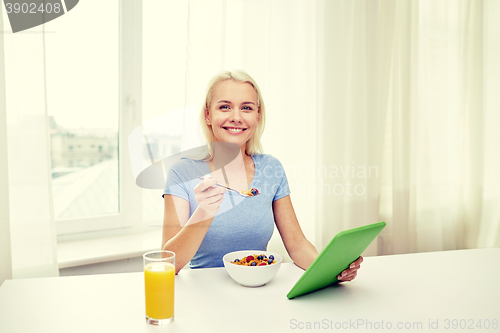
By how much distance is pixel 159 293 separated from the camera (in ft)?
2.49

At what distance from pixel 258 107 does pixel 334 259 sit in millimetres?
785

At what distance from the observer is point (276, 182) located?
1448mm

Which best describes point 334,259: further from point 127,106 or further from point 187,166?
point 127,106

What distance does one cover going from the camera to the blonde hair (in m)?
1.40

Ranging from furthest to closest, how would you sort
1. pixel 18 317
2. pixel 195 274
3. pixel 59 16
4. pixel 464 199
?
pixel 464 199 < pixel 59 16 < pixel 195 274 < pixel 18 317

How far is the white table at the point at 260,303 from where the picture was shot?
0.77 metres

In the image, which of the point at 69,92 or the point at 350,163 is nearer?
the point at 69,92

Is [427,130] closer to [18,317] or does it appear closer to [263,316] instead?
[263,316]

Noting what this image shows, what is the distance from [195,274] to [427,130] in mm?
1851

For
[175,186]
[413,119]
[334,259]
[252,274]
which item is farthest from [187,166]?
[413,119]

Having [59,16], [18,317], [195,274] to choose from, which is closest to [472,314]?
[195,274]

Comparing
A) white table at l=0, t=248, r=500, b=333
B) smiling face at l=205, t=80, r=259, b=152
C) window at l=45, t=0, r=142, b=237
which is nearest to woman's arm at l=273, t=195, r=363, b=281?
white table at l=0, t=248, r=500, b=333

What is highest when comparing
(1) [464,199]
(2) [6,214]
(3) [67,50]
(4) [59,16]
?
(4) [59,16]

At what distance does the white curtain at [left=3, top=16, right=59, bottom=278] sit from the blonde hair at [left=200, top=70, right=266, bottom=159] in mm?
598
